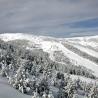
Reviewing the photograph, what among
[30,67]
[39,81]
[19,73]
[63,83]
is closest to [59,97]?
[39,81]

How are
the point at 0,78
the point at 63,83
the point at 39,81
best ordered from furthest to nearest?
1. the point at 63,83
2. the point at 0,78
3. the point at 39,81

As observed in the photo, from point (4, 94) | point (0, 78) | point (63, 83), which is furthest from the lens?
point (63, 83)

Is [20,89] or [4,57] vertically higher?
[4,57]

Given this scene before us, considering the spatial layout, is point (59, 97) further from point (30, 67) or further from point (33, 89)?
point (30, 67)

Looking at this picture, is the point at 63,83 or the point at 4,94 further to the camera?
the point at 63,83

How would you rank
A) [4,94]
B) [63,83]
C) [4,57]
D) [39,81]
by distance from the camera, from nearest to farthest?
[4,94] < [39,81] < [63,83] < [4,57]

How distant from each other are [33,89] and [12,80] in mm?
7684

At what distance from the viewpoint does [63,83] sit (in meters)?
109

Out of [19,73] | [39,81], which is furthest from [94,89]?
[19,73]

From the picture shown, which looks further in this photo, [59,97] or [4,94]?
[59,97]

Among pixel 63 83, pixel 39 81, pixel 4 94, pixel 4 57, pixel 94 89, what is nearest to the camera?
pixel 4 94

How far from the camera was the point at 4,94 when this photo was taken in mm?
78438

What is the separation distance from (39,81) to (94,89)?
18.1 meters

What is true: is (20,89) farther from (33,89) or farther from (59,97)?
(59,97)
